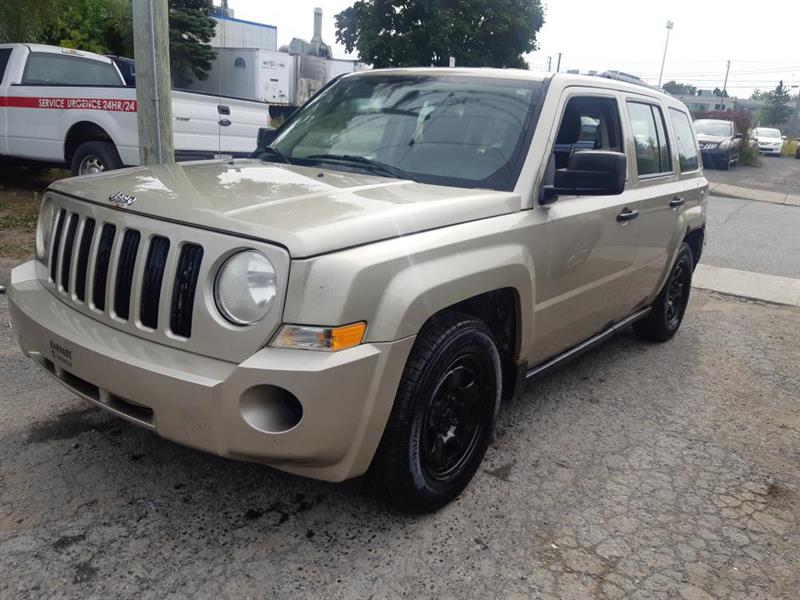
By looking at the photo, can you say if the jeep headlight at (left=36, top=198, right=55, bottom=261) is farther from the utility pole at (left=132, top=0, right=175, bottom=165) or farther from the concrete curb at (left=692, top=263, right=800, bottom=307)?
the concrete curb at (left=692, top=263, right=800, bottom=307)

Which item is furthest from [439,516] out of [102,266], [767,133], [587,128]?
[767,133]

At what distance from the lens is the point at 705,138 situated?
931 inches

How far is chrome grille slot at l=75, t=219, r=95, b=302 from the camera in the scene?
2.84m

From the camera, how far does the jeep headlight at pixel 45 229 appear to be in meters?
3.14

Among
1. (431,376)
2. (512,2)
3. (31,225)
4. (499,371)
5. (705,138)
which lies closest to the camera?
(431,376)

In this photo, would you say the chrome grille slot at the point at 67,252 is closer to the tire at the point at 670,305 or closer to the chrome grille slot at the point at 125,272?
the chrome grille slot at the point at 125,272

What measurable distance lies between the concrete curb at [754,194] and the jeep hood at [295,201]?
52.1 feet

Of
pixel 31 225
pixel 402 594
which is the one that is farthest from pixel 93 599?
Result: pixel 31 225

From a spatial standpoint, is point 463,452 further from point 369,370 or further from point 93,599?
point 93,599

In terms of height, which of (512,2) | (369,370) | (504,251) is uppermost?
(512,2)

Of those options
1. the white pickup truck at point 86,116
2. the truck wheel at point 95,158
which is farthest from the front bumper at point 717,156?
the truck wheel at point 95,158

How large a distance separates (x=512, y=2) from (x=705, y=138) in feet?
60.0

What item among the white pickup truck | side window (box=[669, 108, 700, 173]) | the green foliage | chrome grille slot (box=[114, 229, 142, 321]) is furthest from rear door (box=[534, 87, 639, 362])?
the green foliage

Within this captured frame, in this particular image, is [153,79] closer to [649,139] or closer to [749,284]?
[649,139]
